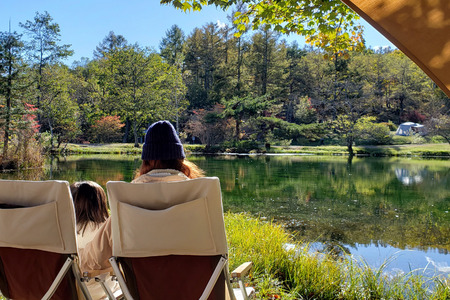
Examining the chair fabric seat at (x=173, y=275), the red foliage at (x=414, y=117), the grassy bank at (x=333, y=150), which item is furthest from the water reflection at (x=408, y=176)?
the red foliage at (x=414, y=117)

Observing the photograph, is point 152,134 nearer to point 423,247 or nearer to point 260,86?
point 423,247

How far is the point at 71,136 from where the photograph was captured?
24.1 meters

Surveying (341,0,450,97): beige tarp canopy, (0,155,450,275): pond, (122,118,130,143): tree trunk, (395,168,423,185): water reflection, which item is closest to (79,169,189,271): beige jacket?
(341,0,450,97): beige tarp canopy

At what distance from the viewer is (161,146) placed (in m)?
1.70

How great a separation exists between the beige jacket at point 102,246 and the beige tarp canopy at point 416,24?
3.13ft

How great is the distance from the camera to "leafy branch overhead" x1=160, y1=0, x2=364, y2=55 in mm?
4086

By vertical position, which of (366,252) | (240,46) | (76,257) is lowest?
(366,252)

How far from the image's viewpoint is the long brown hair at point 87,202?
1693 millimetres

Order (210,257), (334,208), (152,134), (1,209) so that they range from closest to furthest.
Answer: (210,257) < (1,209) < (152,134) < (334,208)

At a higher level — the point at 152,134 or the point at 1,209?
the point at 152,134

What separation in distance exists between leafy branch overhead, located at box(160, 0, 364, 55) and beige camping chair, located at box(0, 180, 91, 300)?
2.90m

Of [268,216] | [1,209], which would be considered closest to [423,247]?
[268,216]

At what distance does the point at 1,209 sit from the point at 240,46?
110ft

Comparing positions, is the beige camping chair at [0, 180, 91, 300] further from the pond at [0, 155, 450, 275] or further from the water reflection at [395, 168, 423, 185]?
the water reflection at [395, 168, 423, 185]
